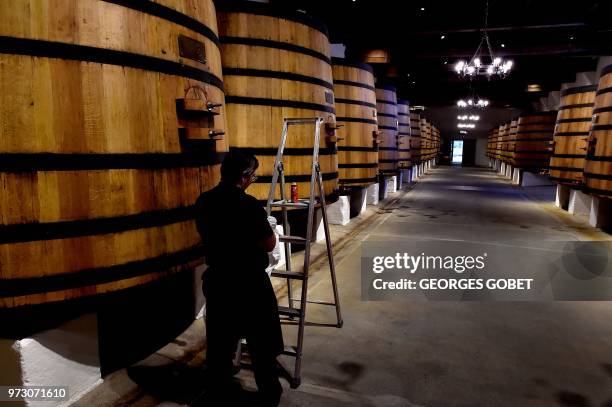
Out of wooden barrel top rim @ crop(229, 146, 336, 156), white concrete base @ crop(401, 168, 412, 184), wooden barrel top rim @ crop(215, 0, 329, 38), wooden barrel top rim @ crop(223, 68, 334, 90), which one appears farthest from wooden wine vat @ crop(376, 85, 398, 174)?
white concrete base @ crop(401, 168, 412, 184)

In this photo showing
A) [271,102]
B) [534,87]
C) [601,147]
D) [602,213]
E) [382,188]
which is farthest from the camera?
[534,87]

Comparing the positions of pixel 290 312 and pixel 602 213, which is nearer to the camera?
pixel 290 312

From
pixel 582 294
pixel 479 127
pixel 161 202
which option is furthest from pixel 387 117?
pixel 479 127

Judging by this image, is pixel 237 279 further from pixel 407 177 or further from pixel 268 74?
pixel 407 177

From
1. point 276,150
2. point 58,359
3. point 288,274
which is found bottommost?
point 58,359

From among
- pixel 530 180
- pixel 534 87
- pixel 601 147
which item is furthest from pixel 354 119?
pixel 534 87

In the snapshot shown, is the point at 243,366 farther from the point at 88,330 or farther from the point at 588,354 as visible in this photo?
the point at 588,354

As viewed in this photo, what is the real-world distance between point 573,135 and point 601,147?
255 centimetres

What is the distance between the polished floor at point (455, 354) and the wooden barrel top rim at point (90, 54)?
6.86 ft

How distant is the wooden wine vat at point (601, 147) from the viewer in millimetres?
5699

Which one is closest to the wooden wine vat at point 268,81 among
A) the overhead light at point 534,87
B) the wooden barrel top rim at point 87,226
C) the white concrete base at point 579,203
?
the wooden barrel top rim at point 87,226

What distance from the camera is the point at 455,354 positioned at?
2758 mm

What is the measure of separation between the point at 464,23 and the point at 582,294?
10.3 m

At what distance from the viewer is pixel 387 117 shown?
9.68 meters
